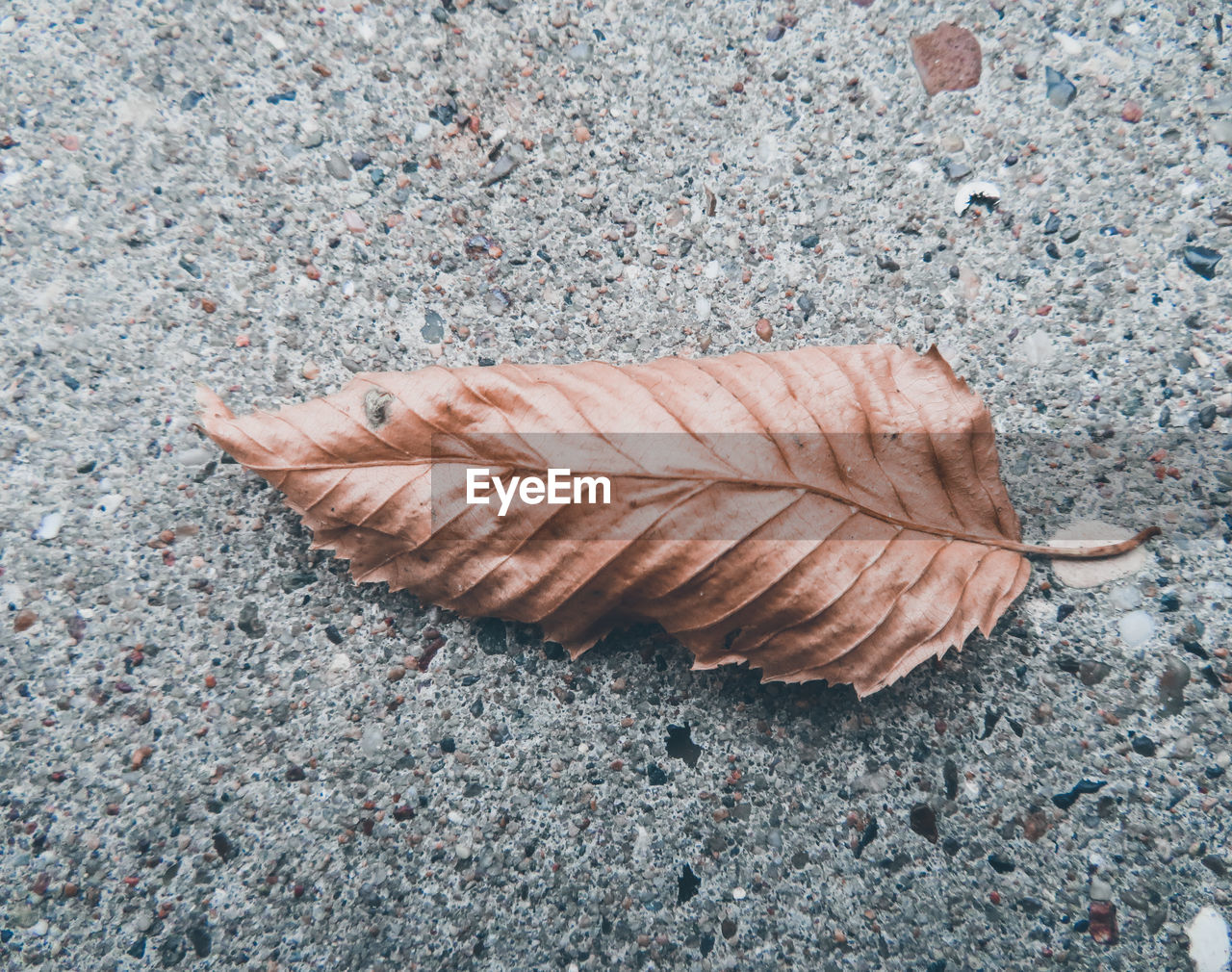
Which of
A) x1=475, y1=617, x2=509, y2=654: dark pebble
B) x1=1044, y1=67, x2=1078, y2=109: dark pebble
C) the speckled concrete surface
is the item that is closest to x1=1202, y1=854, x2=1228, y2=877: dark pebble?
the speckled concrete surface

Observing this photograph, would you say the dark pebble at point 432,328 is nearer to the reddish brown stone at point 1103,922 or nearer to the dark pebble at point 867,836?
the dark pebble at point 867,836

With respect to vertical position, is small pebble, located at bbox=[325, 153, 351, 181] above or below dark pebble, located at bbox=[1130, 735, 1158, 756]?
above

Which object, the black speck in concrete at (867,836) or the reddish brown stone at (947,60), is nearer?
the black speck in concrete at (867,836)

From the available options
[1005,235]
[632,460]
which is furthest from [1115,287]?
[632,460]

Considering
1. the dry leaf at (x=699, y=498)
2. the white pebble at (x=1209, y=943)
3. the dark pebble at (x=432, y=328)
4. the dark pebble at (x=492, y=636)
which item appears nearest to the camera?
the dry leaf at (x=699, y=498)

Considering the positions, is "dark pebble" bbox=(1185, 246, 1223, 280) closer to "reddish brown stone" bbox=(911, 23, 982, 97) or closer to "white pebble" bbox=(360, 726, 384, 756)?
"reddish brown stone" bbox=(911, 23, 982, 97)

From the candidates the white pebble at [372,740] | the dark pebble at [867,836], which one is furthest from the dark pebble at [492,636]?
the dark pebble at [867,836]

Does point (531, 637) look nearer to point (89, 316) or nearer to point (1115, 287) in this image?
point (89, 316)
